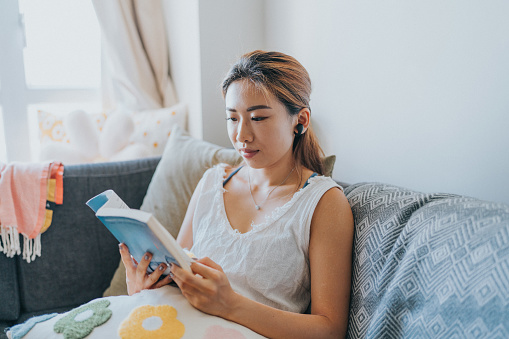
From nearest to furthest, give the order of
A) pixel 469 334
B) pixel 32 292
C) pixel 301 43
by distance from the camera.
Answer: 1. pixel 469 334
2. pixel 32 292
3. pixel 301 43

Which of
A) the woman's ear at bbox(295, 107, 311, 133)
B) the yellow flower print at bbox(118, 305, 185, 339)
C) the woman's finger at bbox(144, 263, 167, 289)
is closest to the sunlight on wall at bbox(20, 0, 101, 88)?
the woman's ear at bbox(295, 107, 311, 133)

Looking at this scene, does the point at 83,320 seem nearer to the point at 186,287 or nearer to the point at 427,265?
the point at 186,287

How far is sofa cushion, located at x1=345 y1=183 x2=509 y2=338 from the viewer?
2.11 feet

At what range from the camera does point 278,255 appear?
1.03 meters

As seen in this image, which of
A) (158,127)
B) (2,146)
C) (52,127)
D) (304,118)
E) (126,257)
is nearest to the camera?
(126,257)

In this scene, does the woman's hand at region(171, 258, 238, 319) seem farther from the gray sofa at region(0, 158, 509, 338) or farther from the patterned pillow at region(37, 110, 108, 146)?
the patterned pillow at region(37, 110, 108, 146)

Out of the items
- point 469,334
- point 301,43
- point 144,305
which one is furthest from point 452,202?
point 301,43

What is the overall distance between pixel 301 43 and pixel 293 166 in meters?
0.75

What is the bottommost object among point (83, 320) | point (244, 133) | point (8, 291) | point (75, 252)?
point (8, 291)

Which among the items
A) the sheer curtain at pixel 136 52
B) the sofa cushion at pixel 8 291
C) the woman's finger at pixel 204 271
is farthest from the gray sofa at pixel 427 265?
the sheer curtain at pixel 136 52

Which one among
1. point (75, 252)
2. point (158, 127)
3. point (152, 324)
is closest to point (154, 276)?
point (152, 324)

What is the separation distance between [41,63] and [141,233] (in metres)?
2.04

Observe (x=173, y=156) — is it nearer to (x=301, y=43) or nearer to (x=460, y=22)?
(x=301, y=43)

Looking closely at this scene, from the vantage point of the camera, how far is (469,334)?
2.11ft
